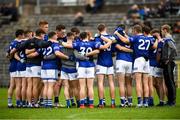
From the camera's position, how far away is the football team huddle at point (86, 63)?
27469mm

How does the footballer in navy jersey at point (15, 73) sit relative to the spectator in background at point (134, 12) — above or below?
below

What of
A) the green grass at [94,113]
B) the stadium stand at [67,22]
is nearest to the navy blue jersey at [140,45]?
the green grass at [94,113]

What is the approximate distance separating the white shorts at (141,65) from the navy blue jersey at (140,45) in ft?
0.44

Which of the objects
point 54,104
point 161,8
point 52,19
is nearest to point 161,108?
point 54,104

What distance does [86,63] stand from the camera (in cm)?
2748

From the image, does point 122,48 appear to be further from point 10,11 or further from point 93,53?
point 10,11

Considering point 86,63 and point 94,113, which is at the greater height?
point 86,63

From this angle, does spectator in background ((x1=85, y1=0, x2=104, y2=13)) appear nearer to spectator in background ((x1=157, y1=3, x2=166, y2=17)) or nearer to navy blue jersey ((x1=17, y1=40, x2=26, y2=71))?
spectator in background ((x1=157, y1=3, x2=166, y2=17))

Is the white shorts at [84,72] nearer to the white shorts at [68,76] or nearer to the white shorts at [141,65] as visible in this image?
the white shorts at [68,76]

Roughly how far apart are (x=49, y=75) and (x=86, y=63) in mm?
1125

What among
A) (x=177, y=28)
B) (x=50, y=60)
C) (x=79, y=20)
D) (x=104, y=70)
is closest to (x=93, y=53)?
(x=104, y=70)

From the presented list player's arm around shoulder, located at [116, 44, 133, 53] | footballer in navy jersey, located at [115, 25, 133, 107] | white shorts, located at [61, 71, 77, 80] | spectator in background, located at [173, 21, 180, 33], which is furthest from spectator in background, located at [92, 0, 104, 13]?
white shorts, located at [61, 71, 77, 80]

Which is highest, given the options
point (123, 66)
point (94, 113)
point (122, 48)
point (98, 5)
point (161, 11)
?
point (98, 5)

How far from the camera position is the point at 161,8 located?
4612cm
